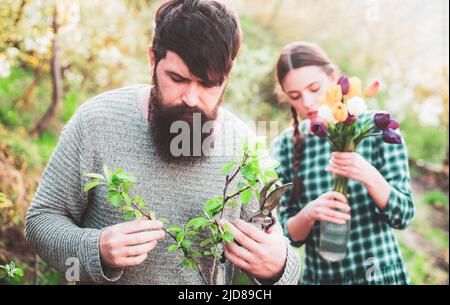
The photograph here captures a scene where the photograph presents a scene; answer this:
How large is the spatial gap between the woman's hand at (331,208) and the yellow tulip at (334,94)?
14.8 inches

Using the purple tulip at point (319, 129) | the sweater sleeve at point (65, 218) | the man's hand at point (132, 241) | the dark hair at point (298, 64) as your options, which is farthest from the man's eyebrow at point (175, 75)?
the dark hair at point (298, 64)

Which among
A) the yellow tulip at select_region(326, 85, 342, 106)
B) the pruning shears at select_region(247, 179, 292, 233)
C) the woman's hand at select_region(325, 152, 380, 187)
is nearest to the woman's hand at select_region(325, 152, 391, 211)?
the woman's hand at select_region(325, 152, 380, 187)

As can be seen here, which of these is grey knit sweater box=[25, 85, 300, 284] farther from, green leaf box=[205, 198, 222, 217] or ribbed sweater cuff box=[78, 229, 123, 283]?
green leaf box=[205, 198, 222, 217]

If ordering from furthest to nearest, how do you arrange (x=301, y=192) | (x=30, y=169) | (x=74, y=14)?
(x=74, y=14)
(x=30, y=169)
(x=301, y=192)

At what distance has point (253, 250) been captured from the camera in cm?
132

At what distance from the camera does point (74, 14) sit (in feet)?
10.9

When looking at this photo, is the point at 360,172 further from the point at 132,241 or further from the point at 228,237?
the point at 132,241

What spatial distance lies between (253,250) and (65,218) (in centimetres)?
65

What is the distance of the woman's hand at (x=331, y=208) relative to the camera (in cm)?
183

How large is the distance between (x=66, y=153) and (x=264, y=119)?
363 centimetres

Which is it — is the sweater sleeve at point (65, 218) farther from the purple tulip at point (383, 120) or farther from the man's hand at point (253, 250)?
the purple tulip at point (383, 120)

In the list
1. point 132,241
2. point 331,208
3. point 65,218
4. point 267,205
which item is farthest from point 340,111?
point 65,218
